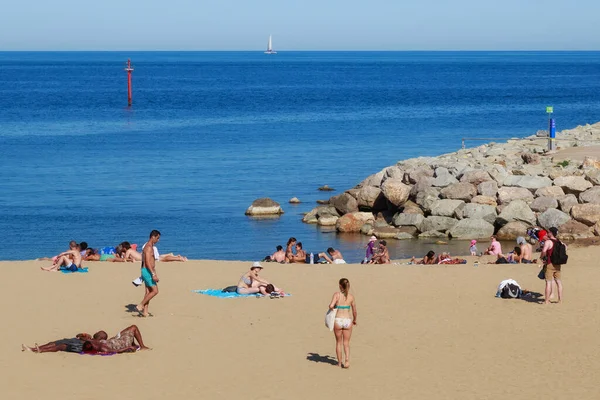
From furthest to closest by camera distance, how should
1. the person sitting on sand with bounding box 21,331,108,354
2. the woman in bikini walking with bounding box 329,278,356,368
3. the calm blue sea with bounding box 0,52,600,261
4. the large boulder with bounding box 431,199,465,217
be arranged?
the calm blue sea with bounding box 0,52,600,261 → the large boulder with bounding box 431,199,465,217 → the person sitting on sand with bounding box 21,331,108,354 → the woman in bikini walking with bounding box 329,278,356,368

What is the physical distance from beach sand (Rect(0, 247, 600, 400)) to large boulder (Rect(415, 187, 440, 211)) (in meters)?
10.6

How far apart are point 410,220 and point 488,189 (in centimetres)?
291

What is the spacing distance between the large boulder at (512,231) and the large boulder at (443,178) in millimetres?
3708

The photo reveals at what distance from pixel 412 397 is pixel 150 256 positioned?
18.1ft

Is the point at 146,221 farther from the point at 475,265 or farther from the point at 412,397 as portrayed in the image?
the point at 412,397

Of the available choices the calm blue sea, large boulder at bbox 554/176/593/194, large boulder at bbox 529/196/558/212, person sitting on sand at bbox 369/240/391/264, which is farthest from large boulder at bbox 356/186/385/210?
person sitting on sand at bbox 369/240/391/264

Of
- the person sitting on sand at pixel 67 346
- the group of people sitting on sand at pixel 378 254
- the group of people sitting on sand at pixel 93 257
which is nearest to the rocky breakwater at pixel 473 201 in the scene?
the group of people sitting on sand at pixel 378 254

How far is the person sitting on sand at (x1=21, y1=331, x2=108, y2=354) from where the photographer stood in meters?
14.5

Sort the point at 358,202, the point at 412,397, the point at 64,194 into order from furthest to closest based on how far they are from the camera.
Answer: the point at 64,194 < the point at 358,202 < the point at 412,397

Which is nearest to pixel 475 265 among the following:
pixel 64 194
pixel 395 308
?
pixel 395 308

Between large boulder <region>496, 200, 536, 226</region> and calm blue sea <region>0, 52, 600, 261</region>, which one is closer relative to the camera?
large boulder <region>496, 200, 536, 226</region>

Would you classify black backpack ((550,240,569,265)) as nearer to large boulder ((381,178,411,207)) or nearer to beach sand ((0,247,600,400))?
beach sand ((0,247,600,400))

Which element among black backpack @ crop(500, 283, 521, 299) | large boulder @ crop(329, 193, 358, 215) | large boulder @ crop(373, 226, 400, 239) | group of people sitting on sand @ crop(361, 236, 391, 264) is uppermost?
black backpack @ crop(500, 283, 521, 299)

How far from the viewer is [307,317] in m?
17.0
